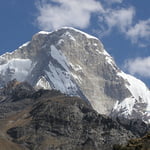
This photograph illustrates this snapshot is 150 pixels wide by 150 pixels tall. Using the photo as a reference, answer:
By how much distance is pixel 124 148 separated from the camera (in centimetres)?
12769

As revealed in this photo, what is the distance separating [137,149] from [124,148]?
313 cm

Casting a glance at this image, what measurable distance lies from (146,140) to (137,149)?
3.92 m

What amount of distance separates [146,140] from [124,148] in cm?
593

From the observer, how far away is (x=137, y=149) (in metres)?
127

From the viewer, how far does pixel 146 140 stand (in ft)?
424
